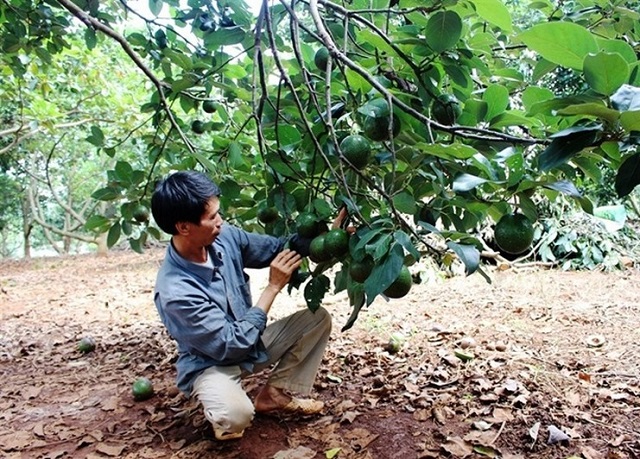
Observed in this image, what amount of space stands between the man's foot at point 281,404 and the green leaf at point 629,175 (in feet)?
5.42

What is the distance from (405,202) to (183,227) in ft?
3.05

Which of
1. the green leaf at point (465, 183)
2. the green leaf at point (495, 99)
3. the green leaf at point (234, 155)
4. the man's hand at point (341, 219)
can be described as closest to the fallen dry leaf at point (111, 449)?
the green leaf at point (234, 155)

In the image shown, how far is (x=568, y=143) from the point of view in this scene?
0.84 meters

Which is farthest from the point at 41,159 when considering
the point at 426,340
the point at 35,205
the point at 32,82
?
the point at 426,340

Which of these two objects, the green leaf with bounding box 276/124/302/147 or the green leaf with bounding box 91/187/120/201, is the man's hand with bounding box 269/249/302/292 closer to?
the green leaf with bounding box 276/124/302/147

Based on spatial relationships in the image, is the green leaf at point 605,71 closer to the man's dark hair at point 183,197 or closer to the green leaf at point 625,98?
the green leaf at point 625,98

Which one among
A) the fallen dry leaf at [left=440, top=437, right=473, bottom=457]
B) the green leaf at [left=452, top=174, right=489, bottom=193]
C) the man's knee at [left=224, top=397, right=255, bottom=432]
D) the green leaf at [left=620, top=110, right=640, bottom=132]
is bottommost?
the fallen dry leaf at [left=440, top=437, right=473, bottom=457]

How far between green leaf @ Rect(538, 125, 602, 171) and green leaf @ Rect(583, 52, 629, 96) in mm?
63

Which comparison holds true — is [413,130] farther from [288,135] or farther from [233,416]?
[233,416]

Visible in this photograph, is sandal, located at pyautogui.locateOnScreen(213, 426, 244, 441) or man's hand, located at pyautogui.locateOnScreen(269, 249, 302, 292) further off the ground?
man's hand, located at pyautogui.locateOnScreen(269, 249, 302, 292)

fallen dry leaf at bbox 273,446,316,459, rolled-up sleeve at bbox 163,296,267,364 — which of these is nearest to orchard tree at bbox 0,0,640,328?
rolled-up sleeve at bbox 163,296,267,364

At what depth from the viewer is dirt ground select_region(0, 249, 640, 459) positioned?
1925 mm

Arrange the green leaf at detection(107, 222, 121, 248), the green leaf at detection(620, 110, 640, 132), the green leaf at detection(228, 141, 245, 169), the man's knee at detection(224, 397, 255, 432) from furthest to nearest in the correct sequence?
the green leaf at detection(107, 222, 121, 248), the green leaf at detection(228, 141, 245, 169), the man's knee at detection(224, 397, 255, 432), the green leaf at detection(620, 110, 640, 132)

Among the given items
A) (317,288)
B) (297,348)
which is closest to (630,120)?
(317,288)
